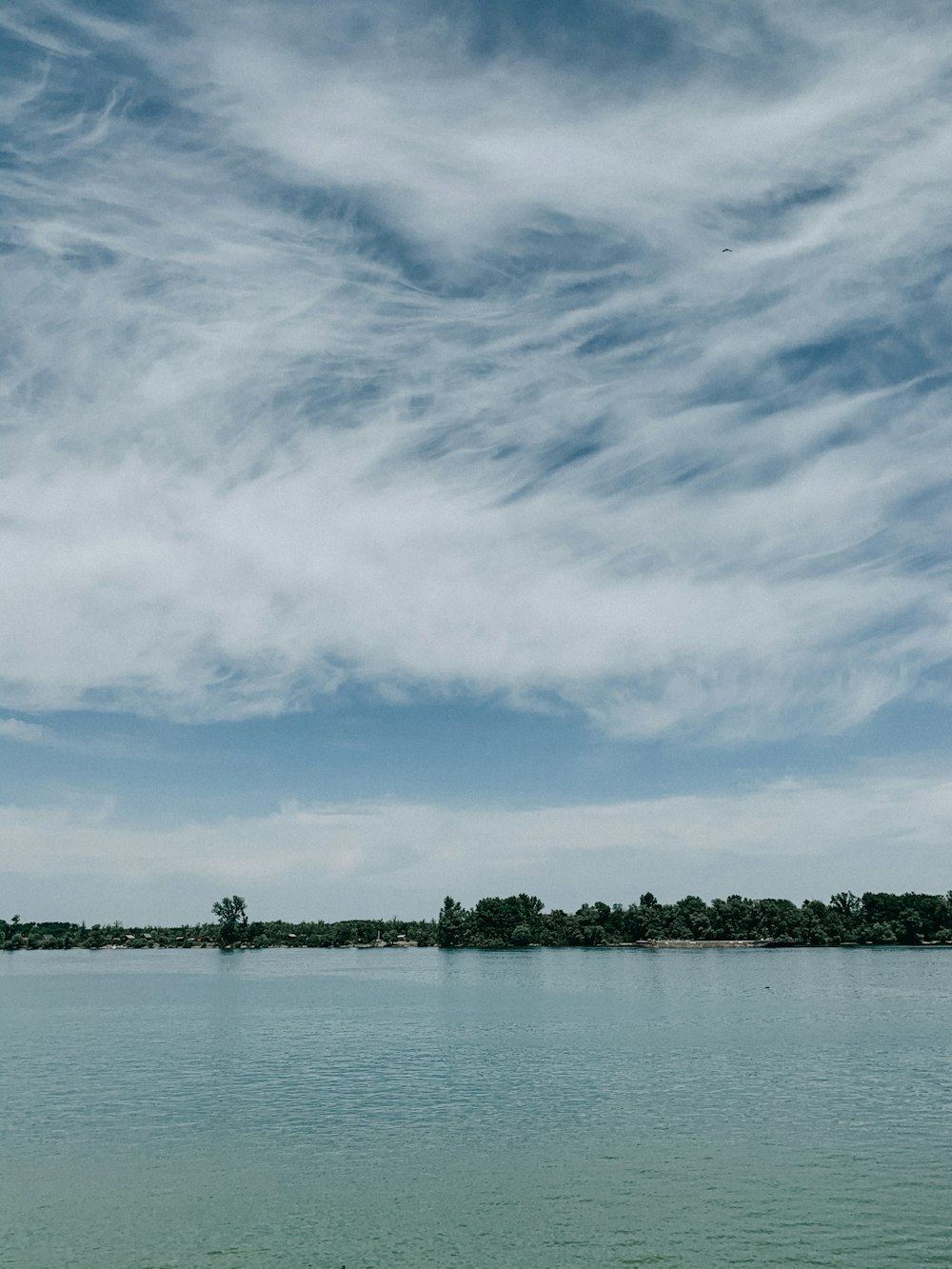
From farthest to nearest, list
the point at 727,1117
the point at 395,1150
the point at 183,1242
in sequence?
the point at 727,1117
the point at 395,1150
the point at 183,1242

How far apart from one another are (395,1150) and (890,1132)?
2848 cm

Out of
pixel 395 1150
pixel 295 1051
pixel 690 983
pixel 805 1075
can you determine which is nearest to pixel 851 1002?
pixel 690 983

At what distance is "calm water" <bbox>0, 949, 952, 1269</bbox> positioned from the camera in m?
39.8

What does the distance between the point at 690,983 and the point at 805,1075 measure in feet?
368

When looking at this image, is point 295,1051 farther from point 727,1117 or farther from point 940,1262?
point 940,1262

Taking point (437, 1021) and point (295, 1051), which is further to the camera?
point (437, 1021)

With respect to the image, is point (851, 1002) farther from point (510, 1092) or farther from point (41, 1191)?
point (41, 1191)

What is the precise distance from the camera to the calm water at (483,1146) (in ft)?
131

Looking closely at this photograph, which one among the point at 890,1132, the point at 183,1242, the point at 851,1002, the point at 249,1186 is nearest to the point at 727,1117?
the point at 890,1132

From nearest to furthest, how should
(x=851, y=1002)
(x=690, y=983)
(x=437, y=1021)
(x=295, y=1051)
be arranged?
(x=295, y=1051) → (x=437, y=1021) → (x=851, y=1002) → (x=690, y=983)

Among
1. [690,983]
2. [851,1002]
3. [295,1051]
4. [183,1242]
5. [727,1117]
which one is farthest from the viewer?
[690,983]

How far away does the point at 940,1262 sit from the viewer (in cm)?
3691

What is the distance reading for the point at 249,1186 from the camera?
48.4m

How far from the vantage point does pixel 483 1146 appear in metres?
55.7
